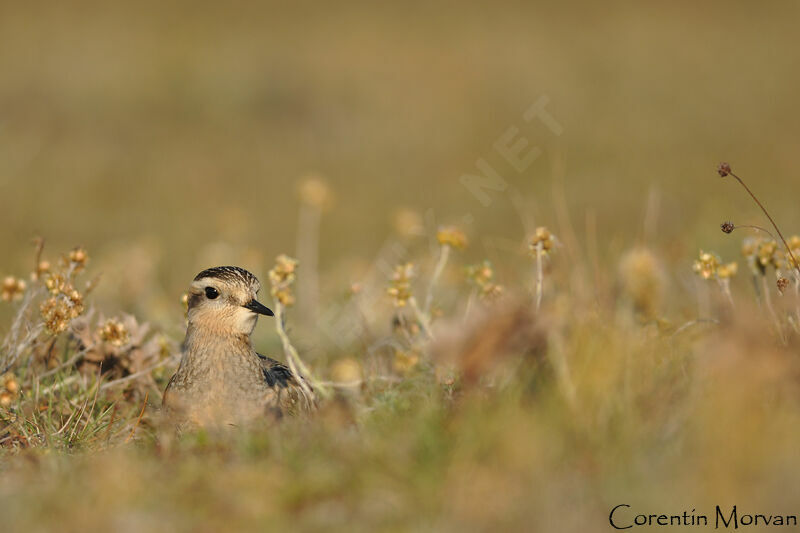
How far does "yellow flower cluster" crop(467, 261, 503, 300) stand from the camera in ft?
19.7

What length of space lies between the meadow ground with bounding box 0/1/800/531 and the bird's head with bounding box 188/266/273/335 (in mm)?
171

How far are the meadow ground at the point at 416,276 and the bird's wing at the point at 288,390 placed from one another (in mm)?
179

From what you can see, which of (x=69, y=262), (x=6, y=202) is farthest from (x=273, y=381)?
(x=6, y=202)

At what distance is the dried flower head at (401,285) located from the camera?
228 inches

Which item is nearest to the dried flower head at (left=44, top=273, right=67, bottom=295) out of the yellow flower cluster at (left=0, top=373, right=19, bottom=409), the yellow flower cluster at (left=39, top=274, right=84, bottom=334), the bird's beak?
the yellow flower cluster at (left=39, top=274, right=84, bottom=334)

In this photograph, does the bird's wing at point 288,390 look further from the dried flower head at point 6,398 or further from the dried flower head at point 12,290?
the dried flower head at point 12,290

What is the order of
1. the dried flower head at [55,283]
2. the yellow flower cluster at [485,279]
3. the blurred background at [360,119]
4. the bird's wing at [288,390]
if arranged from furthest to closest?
the blurred background at [360,119] < the yellow flower cluster at [485,279] < the dried flower head at [55,283] < the bird's wing at [288,390]

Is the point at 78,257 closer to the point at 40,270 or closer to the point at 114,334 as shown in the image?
the point at 40,270

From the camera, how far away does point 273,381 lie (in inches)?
222

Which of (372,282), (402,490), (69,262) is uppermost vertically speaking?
(372,282)

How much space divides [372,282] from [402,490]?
5146 millimetres

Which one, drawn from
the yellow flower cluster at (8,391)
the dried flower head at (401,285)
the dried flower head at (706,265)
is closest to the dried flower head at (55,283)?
the yellow flower cluster at (8,391)

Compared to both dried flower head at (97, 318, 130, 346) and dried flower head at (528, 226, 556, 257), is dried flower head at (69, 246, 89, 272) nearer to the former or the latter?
dried flower head at (97, 318, 130, 346)

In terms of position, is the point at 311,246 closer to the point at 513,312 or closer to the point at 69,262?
the point at 69,262
